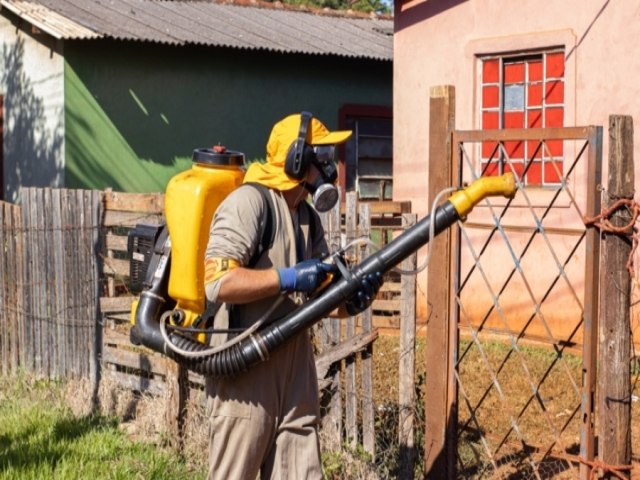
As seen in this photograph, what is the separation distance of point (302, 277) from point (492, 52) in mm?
7704

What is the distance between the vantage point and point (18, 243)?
29.7 ft

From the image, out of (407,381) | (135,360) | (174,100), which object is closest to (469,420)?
(407,381)

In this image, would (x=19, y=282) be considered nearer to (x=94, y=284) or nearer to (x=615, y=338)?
(x=94, y=284)

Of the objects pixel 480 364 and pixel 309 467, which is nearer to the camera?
pixel 309 467

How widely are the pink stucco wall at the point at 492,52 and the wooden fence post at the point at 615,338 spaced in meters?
4.79

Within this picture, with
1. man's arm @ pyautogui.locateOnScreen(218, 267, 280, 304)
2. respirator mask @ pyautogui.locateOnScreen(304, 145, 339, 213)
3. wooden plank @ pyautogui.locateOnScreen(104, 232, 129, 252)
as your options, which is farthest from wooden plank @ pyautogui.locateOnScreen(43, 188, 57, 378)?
man's arm @ pyautogui.locateOnScreen(218, 267, 280, 304)

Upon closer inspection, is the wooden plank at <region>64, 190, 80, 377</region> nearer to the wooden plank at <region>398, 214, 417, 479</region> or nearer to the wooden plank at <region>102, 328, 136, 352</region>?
the wooden plank at <region>102, 328, 136, 352</region>

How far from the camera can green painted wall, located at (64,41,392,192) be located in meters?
14.2

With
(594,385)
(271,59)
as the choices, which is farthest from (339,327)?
(271,59)

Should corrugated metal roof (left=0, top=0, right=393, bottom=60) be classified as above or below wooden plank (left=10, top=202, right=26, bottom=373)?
above

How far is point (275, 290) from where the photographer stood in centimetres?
418

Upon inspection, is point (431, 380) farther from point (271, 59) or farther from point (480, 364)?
point (271, 59)

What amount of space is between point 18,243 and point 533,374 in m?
4.42

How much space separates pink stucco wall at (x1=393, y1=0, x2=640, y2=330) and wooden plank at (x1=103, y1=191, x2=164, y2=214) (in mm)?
4169
